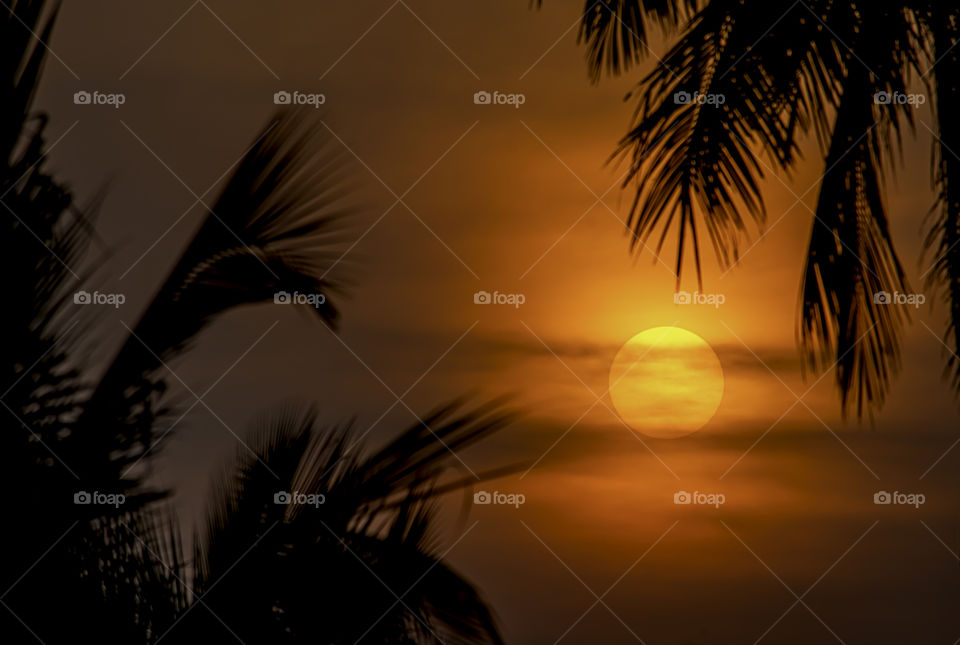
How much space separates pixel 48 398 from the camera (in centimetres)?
354

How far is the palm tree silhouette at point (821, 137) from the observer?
5078 millimetres

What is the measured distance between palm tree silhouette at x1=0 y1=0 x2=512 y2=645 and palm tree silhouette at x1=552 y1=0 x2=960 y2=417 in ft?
7.23

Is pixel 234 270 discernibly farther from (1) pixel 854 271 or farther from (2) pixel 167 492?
(1) pixel 854 271

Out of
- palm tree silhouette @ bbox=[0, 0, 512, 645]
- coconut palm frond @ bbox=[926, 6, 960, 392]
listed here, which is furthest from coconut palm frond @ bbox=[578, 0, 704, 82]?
palm tree silhouette @ bbox=[0, 0, 512, 645]

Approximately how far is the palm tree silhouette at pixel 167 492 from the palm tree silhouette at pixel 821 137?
2.20 metres

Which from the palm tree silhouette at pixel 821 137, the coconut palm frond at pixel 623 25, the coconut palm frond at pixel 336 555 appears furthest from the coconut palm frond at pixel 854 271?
the coconut palm frond at pixel 336 555

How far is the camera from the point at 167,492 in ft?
12.1

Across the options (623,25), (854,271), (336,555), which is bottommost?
(336,555)

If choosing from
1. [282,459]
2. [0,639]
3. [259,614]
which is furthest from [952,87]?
[0,639]

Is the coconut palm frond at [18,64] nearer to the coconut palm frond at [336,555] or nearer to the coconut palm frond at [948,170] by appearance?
the coconut palm frond at [336,555]

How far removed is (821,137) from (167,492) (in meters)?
3.84

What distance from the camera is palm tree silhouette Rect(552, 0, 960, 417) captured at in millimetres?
5078

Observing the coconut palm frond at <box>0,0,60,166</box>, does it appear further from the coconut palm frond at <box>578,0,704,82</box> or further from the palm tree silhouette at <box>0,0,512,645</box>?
the coconut palm frond at <box>578,0,704,82</box>

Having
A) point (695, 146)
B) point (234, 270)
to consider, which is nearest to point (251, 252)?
point (234, 270)
